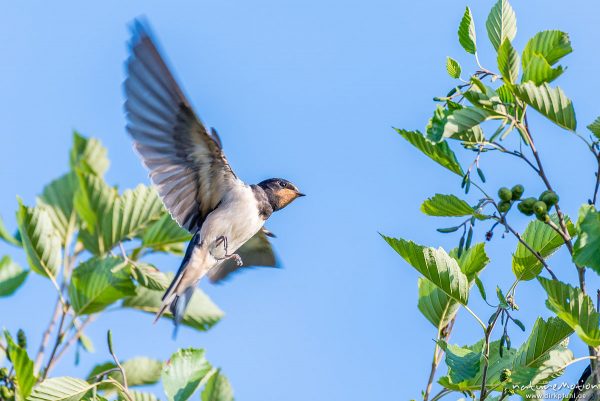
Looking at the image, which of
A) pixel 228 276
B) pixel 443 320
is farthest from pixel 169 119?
pixel 443 320

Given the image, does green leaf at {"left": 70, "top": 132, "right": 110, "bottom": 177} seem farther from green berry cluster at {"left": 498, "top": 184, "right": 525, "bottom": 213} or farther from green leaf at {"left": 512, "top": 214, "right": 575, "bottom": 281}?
green berry cluster at {"left": 498, "top": 184, "right": 525, "bottom": 213}

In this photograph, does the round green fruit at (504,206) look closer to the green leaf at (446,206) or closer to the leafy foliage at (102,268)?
the green leaf at (446,206)

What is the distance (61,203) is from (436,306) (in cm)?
350

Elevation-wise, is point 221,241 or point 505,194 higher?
point 505,194

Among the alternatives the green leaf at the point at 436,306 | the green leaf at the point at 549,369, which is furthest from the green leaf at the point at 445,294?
the green leaf at the point at 549,369

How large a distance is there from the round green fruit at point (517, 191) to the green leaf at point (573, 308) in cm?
35

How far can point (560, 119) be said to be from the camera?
3521 millimetres

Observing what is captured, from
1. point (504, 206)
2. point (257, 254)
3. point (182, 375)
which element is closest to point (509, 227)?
point (504, 206)

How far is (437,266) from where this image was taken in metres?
3.88

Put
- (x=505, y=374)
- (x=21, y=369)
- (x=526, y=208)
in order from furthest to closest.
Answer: (x=21, y=369), (x=505, y=374), (x=526, y=208)

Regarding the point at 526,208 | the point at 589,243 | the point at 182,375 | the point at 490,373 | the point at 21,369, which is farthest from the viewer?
the point at 182,375

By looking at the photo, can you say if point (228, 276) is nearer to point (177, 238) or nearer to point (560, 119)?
point (177, 238)

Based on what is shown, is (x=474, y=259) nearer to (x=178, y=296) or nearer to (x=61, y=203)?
(x=178, y=296)

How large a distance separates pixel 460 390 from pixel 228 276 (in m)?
3.29
